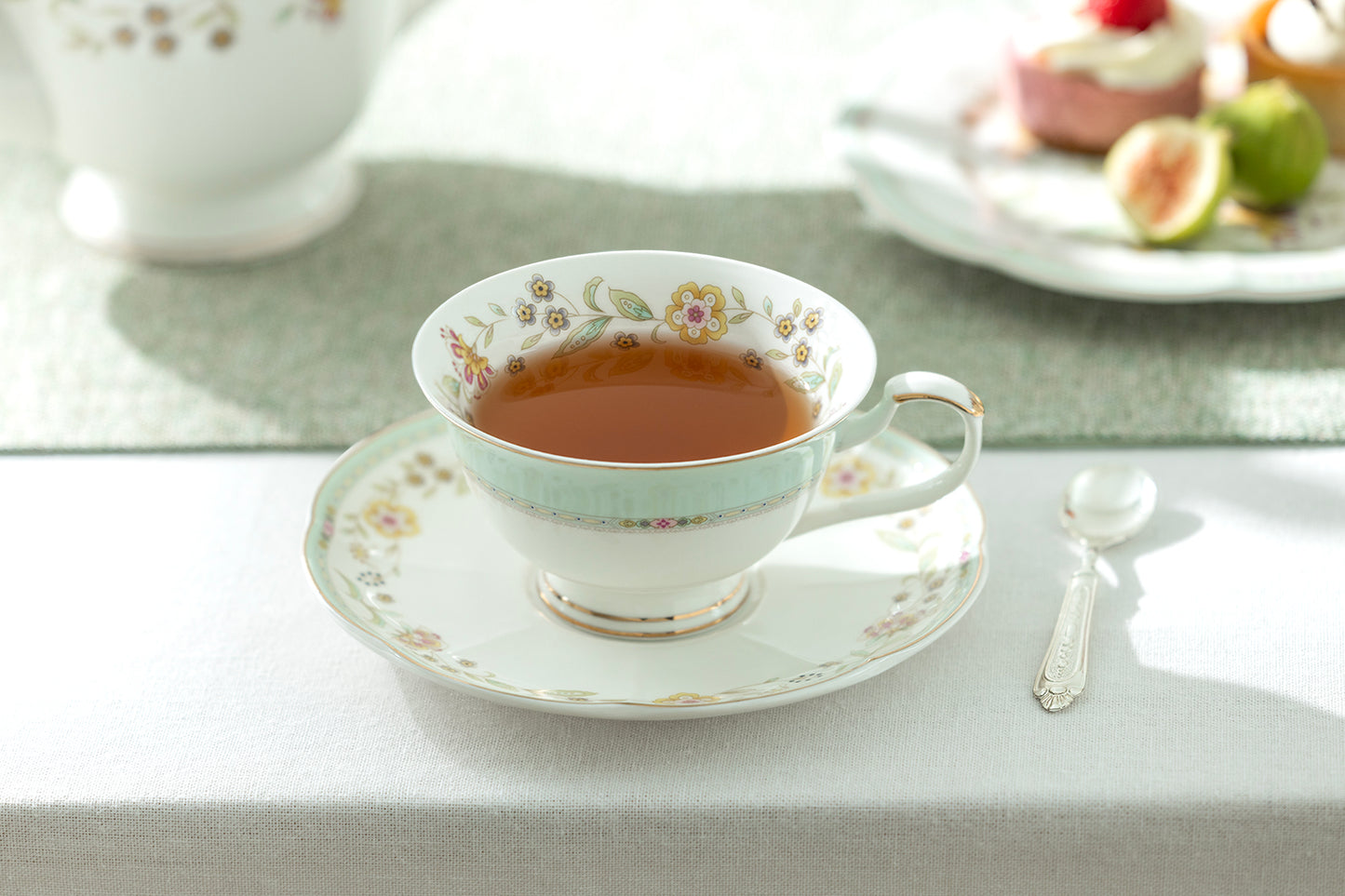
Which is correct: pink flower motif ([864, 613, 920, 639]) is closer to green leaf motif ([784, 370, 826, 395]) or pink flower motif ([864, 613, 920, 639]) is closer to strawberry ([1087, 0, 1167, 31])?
green leaf motif ([784, 370, 826, 395])

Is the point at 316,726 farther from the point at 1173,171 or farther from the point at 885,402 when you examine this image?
the point at 1173,171

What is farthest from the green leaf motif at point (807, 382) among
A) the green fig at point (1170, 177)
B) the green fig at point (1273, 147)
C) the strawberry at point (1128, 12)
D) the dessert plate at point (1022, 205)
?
the strawberry at point (1128, 12)

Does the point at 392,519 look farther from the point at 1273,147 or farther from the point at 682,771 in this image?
the point at 1273,147

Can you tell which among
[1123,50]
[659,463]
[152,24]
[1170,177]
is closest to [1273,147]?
[1170,177]

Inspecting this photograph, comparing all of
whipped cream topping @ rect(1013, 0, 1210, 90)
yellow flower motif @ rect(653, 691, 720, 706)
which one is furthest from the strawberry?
yellow flower motif @ rect(653, 691, 720, 706)

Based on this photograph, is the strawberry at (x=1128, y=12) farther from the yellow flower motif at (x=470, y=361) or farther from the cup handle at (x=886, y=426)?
the yellow flower motif at (x=470, y=361)
